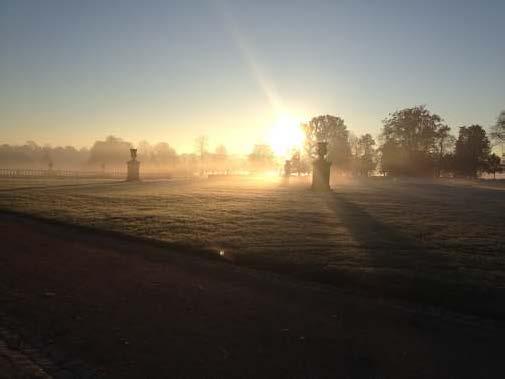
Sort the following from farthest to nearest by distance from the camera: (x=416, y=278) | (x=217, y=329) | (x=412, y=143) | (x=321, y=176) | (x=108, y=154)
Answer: (x=108, y=154) → (x=412, y=143) → (x=321, y=176) → (x=416, y=278) → (x=217, y=329)

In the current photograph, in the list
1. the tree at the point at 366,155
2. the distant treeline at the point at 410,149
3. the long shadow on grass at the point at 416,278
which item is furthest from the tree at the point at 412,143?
the long shadow on grass at the point at 416,278

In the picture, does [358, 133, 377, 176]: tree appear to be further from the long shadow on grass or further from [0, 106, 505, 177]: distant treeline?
the long shadow on grass

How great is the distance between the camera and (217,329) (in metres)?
4.55

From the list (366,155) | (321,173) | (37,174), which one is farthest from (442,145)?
(37,174)

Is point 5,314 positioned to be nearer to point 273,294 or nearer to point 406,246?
point 273,294

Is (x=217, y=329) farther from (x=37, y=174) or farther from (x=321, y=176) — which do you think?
(x=37, y=174)

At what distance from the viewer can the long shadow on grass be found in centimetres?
569

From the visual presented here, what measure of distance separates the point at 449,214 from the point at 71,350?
15.1m

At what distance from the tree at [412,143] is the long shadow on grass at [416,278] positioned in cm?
5790

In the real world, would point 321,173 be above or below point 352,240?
above

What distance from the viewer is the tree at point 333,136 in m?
69.6

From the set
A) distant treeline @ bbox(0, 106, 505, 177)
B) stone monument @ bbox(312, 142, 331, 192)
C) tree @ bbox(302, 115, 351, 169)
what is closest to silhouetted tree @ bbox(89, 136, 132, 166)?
distant treeline @ bbox(0, 106, 505, 177)

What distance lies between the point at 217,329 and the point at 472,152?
7322 cm

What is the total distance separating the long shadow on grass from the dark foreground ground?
1.48ft
